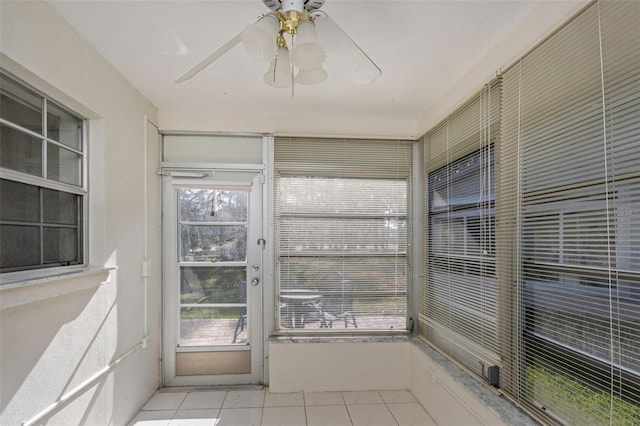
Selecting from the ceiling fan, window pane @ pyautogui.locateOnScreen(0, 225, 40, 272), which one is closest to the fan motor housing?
the ceiling fan

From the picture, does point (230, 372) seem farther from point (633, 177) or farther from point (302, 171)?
point (633, 177)

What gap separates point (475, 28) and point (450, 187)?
3.68 ft

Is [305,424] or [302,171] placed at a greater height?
[302,171]

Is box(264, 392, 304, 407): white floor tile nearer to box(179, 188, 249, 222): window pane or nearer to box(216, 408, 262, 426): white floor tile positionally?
box(216, 408, 262, 426): white floor tile

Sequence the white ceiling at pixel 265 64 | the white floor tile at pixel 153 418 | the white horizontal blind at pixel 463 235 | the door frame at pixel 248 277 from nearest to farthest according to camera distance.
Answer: the white ceiling at pixel 265 64 → the white horizontal blind at pixel 463 235 → the white floor tile at pixel 153 418 → the door frame at pixel 248 277

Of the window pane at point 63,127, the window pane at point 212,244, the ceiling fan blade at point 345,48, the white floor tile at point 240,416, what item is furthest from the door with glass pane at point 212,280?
the ceiling fan blade at point 345,48

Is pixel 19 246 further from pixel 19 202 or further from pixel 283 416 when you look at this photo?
pixel 283 416

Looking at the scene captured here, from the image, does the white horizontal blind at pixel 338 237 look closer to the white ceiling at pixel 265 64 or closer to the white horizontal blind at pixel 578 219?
the white ceiling at pixel 265 64

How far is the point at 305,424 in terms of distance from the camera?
242 centimetres

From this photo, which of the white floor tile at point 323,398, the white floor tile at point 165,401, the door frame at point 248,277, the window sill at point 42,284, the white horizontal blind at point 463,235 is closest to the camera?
the window sill at point 42,284

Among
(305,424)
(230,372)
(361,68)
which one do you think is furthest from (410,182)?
(230,372)

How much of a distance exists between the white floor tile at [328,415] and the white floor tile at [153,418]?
107cm

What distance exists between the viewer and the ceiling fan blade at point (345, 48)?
1.24 meters

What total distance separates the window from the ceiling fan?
95 centimetres
